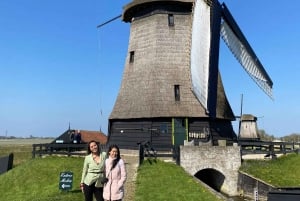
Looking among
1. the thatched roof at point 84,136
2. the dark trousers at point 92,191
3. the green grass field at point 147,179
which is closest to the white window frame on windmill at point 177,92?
the green grass field at point 147,179

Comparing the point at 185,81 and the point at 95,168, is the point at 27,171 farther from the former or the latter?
the point at 95,168

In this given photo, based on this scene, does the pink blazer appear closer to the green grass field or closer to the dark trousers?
the dark trousers

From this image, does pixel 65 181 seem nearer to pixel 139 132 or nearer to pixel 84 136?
pixel 139 132

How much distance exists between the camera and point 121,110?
22672 millimetres

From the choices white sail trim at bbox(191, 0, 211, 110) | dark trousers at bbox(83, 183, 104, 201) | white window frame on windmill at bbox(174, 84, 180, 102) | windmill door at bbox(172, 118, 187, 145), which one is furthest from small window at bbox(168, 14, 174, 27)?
dark trousers at bbox(83, 183, 104, 201)

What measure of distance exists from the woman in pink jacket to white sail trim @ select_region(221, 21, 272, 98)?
59.8 feet

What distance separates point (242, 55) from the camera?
2430 centimetres

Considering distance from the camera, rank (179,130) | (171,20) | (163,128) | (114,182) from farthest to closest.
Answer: (171,20) < (163,128) < (179,130) < (114,182)

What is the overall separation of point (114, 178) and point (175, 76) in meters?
14.9

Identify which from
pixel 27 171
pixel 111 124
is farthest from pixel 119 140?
pixel 27 171

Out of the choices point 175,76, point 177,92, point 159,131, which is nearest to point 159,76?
point 175,76

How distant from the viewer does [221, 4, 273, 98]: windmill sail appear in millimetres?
24150

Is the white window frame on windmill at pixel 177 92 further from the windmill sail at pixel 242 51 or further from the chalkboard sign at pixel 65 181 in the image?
the chalkboard sign at pixel 65 181

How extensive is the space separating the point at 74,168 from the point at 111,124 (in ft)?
16.9
